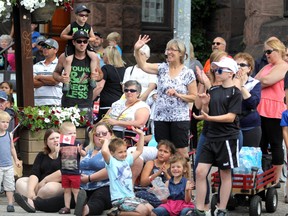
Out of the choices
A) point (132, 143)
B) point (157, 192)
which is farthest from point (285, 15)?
point (157, 192)

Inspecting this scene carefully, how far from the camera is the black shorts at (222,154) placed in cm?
1091

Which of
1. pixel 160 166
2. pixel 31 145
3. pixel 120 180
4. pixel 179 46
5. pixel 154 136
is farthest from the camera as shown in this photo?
pixel 31 145

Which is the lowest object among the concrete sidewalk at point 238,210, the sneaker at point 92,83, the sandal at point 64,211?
the concrete sidewalk at point 238,210

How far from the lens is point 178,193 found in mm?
11172

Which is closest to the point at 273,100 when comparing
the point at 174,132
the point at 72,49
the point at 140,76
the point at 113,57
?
the point at 174,132

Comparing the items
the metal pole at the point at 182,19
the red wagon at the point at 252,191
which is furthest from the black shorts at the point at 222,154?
the metal pole at the point at 182,19

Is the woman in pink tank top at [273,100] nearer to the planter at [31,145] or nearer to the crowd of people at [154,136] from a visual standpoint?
the crowd of people at [154,136]

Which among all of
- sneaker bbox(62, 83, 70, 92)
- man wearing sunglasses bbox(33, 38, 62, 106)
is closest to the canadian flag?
sneaker bbox(62, 83, 70, 92)

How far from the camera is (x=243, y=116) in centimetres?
1189

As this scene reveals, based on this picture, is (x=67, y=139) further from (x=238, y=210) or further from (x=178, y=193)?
(x=238, y=210)

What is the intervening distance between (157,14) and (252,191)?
33.5 ft

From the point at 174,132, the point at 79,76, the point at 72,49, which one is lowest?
the point at 174,132

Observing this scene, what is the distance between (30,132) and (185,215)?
3.09 meters

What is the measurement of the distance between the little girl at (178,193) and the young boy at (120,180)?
20 cm
